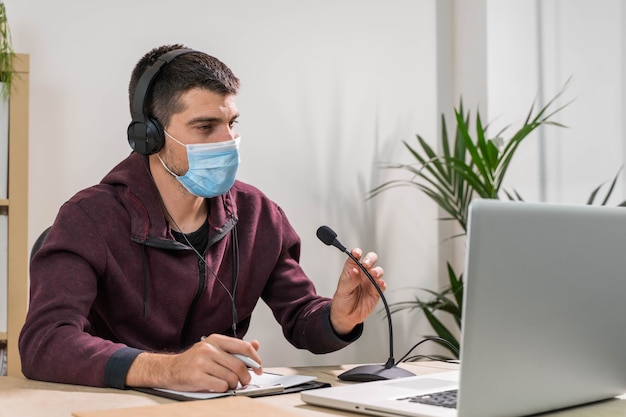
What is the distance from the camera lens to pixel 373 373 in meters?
1.33

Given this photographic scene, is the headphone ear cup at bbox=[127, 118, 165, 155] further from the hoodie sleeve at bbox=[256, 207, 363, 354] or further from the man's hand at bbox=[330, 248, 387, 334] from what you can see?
the man's hand at bbox=[330, 248, 387, 334]

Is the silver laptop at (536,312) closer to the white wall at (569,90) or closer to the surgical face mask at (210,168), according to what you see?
the surgical face mask at (210,168)

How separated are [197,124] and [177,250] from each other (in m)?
0.28

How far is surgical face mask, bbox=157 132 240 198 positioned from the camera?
1701 mm

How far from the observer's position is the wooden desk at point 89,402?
1.01 meters

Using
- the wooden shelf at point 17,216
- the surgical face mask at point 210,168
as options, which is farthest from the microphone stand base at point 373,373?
the wooden shelf at point 17,216

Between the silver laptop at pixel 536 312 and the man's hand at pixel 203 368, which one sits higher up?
the silver laptop at pixel 536 312

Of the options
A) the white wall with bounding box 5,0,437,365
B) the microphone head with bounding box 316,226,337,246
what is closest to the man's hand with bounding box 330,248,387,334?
the microphone head with bounding box 316,226,337,246

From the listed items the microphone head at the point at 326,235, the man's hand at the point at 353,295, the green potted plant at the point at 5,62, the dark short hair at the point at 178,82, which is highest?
the green potted plant at the point at 5,62

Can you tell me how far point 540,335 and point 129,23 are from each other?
6.33 feet

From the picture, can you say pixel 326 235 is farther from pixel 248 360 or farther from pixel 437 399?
pixel 437 399

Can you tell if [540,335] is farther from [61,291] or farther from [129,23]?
[129,23]

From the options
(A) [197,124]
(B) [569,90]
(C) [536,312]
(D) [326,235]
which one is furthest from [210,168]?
(B) [569,90]

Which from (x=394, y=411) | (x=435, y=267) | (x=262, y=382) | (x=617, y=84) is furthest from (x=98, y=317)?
(x=617, y=84)
